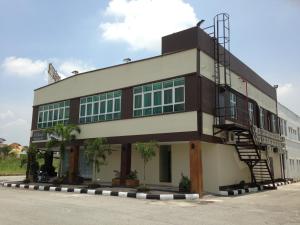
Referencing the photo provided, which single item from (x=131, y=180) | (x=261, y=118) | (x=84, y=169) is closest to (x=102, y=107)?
(x=131, y=180)

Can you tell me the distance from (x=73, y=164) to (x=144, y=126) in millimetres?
6238

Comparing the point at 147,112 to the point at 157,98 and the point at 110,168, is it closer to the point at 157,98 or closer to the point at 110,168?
the point at 157,98

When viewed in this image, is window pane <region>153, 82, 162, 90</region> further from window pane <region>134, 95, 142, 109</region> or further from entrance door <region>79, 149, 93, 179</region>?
entrance door <region>79, 149, 93, 179</region>

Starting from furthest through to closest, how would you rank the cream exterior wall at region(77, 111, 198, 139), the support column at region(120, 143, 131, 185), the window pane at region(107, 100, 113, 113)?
the window pane at region(107, 100, 113, 113) < the support column at region(120, 143, 131, 185) < the cream exterior wall at region(77, 111, 198, 139)

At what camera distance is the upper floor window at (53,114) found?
76.1 ft

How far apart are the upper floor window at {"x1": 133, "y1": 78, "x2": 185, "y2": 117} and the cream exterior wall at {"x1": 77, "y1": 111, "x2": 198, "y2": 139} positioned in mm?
402

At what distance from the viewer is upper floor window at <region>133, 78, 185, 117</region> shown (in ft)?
55.7

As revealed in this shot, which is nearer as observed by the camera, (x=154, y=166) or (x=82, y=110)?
(x=154, y=166)

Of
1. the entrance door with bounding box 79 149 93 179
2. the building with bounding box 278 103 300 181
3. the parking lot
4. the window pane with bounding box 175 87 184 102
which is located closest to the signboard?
the entrance door with bounding box 79 149 93 179

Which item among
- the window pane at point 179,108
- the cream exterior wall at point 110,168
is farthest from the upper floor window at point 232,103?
the cream exterior wall at point 110,168

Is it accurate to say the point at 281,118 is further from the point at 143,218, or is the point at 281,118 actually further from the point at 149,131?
the point at 143,218

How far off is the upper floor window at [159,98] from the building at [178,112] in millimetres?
52

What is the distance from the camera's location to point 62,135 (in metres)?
20.2

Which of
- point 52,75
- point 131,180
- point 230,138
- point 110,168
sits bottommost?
point 131,180
